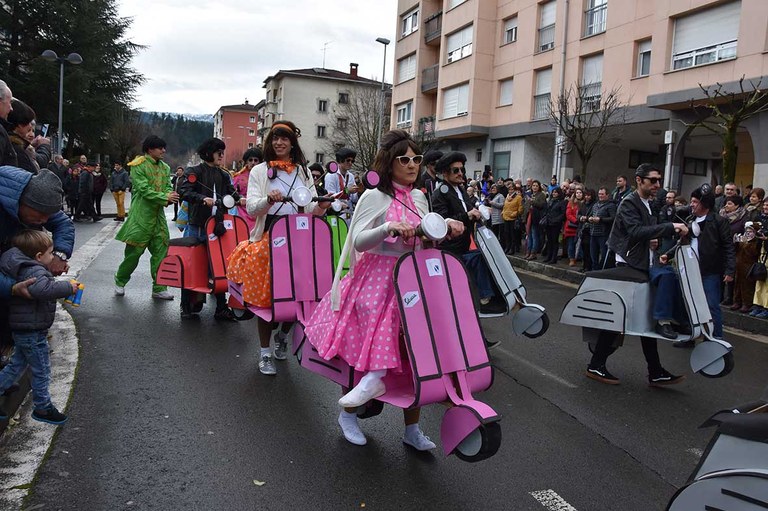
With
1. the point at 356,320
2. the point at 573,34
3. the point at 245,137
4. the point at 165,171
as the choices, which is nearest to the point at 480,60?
the point at 573,34

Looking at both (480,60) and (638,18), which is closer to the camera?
(638,18)

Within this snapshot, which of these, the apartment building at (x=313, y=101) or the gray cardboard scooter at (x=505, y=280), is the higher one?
the apartment building at (x=313, y=101)

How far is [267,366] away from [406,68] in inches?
1342

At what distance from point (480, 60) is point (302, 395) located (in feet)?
86.0

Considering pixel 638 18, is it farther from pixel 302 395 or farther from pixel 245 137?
pixel 245 137

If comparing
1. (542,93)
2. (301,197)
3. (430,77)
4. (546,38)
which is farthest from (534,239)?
(430,77)

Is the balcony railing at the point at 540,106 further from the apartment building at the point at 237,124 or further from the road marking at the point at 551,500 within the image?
the apartment building at the point at 237,124

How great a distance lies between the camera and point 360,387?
3498 millimetres

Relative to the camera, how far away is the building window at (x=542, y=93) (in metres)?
25.0

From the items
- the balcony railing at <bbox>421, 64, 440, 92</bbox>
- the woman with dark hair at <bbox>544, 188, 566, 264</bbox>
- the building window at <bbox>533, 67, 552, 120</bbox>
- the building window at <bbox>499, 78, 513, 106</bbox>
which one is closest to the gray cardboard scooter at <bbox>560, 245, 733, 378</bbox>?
the woman with dark hair at <bbox>544, 188, 566, 264</bbox>

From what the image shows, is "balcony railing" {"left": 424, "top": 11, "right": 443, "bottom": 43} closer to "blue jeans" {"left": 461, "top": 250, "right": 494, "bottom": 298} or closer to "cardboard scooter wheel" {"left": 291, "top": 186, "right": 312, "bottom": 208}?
"blue jeans" {"left": 461, "top": 250, "right": 494, "bottom": 298}

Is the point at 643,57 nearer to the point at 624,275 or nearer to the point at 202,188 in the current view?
the point at 624,275

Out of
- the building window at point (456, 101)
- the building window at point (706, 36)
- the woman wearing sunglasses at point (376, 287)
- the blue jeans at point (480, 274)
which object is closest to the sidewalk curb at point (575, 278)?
the blue jeans at point (480, 274)

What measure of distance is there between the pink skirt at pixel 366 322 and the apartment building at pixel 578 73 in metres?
15.3
